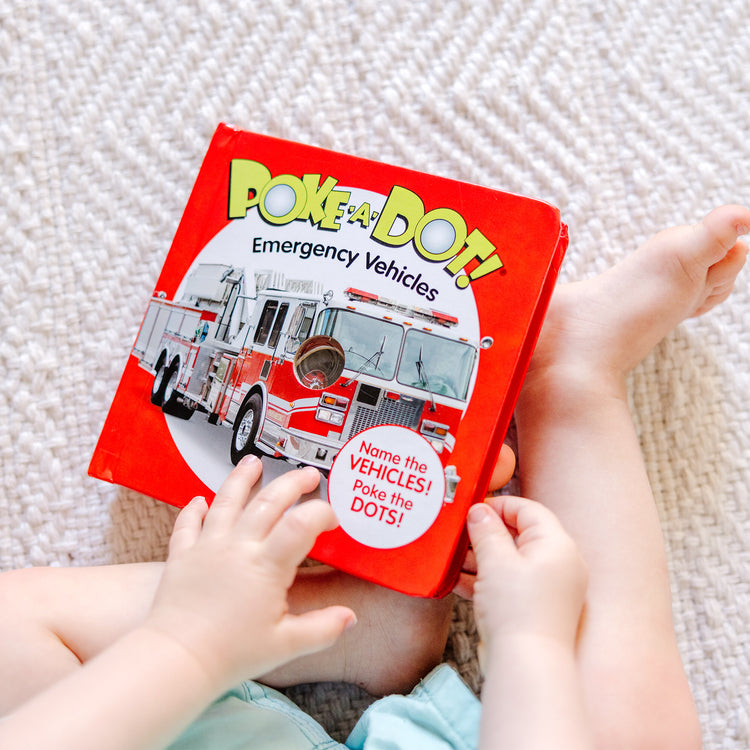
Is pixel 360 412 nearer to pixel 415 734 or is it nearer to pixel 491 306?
pixel 491 306

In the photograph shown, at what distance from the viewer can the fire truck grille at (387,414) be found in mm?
489

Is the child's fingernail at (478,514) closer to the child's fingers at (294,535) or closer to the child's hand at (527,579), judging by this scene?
the child's hand at (527,579)

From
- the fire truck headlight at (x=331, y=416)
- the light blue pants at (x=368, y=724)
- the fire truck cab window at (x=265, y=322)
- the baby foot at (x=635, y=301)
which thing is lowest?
the light blue pants at (x=368, y=724)

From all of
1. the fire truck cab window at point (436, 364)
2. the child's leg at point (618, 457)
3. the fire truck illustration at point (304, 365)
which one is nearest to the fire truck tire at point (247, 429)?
the fire truck illustration at point (304, 365)

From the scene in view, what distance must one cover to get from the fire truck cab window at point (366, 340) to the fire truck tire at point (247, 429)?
7cm

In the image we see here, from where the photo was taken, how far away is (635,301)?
56 centimetres

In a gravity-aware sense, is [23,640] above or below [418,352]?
below

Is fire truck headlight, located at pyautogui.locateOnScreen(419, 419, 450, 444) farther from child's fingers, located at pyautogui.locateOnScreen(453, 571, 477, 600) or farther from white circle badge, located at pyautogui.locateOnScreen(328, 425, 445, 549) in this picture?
child's fingers, located at pyautogui.locateOnScreen(453, 571, 477, 600)

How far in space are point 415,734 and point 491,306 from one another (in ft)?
1.00

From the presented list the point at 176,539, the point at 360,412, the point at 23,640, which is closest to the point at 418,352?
the point at 360,412

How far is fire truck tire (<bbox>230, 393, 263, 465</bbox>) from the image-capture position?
1.68ft

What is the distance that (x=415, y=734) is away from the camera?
0.51 metres

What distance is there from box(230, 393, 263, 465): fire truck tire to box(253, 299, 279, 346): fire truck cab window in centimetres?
4

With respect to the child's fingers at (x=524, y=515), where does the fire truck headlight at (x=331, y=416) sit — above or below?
above
